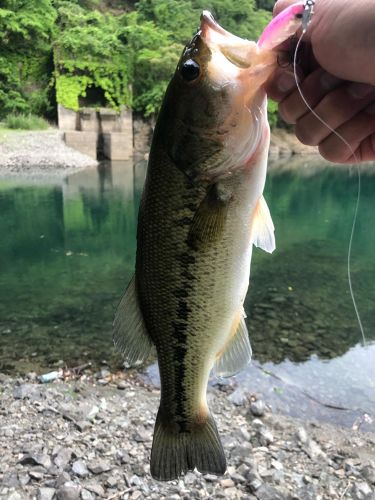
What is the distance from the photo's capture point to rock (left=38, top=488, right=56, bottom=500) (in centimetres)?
353

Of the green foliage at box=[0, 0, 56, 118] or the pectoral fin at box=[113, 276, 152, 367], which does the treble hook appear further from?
the green foliage at box=[0, 0, 56, 118]

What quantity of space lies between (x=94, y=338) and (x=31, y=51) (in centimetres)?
3011

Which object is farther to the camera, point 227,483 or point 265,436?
point 265,436

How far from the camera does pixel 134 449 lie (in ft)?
14.3

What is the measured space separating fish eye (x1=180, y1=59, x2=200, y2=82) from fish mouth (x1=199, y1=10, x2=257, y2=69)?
80 mm

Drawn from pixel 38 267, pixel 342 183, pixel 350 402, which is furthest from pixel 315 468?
pixel 342 183

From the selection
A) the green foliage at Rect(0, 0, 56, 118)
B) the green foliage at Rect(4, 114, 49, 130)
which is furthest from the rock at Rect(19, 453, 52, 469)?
the green foliage at Rect(0, 0, 56, 118)

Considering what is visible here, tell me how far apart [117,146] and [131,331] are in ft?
95.9

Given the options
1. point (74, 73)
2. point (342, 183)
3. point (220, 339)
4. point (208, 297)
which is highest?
point (74, 73)

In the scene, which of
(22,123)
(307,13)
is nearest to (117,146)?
(22,123)

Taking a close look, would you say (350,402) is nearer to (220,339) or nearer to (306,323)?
(306,323)

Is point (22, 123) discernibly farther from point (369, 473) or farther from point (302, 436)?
point (369, 473)

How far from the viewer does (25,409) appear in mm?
5035

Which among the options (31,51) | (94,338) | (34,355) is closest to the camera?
(34,355)
